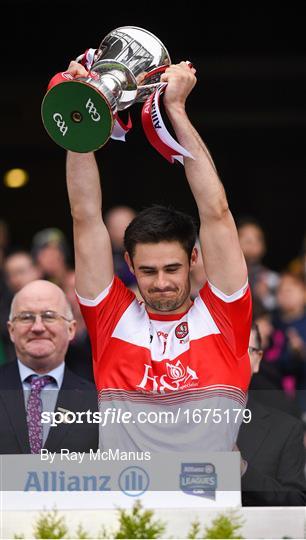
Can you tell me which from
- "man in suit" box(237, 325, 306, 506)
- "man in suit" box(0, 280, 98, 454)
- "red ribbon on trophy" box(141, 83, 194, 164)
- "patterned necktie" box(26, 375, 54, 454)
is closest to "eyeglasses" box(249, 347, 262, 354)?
"man in suit" box(237, 325, 306, 506)

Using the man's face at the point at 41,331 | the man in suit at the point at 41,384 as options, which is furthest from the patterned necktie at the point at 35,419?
the man's face at the point at 41,331

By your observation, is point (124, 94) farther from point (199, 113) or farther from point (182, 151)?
point (199, 113)

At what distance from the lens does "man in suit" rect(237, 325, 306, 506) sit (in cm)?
490

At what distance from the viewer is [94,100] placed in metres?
4.59

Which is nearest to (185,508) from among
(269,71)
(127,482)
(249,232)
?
(127,482)

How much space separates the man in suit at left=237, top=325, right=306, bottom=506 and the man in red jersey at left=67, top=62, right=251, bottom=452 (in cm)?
22

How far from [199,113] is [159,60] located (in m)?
8.24

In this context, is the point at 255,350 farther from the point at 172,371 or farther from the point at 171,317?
the point at 172,371

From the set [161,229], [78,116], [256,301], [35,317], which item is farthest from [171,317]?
[256,301]

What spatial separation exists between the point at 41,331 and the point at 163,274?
1081 millimetres

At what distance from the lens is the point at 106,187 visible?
534 inches

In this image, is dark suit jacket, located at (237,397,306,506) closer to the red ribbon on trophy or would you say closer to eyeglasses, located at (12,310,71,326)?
eyeglasses, located at (12,310,71,326)

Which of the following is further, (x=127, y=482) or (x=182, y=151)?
(x=182, y=151)

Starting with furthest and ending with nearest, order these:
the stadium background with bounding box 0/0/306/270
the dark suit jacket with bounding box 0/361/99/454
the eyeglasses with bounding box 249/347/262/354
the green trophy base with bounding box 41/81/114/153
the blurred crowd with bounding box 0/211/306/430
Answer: the stadium background with bounding box 0/0/306/270
the blurred crowd with bounding box 0/211/306/430
the eyeglasses with bounding box 249/347/262/354
the dark suit jacket with bounding box 0/361/99/454
the green trophy base with bounding box 41/81/114/153
